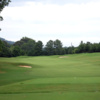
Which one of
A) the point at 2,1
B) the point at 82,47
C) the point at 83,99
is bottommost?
the point at 83,99

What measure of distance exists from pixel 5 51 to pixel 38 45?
17.8 metres

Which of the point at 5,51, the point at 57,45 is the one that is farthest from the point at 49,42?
the point at 5,51

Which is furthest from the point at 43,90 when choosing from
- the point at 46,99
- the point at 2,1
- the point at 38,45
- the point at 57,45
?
the point at 57,45

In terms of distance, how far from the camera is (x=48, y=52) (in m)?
77.4

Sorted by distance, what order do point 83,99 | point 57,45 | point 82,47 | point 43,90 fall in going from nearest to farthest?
point 83,99 < point 43,90 < point 82,47 < point 57,45

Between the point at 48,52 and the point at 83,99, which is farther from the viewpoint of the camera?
the point at 48,52

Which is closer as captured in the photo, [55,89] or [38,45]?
[55,89]

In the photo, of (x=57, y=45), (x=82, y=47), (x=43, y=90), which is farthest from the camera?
(x=57, y=45)

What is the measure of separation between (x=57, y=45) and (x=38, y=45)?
12083mm

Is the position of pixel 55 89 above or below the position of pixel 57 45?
below

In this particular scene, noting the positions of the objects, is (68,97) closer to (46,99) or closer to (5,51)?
(46,99)

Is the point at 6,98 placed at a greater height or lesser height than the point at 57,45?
lesser

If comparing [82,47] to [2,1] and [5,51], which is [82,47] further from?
[2,1]

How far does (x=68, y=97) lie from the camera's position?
714 centimetres
